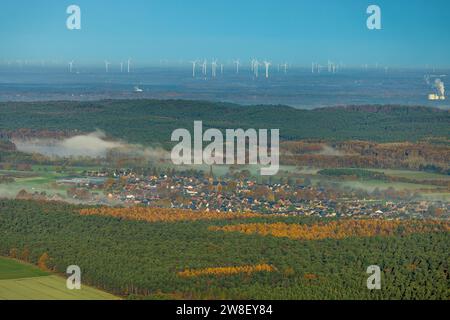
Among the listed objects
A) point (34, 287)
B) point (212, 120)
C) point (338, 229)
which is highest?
point (212, 120)

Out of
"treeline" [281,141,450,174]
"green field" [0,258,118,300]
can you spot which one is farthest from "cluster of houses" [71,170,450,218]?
"green field" [0,258,118,300]

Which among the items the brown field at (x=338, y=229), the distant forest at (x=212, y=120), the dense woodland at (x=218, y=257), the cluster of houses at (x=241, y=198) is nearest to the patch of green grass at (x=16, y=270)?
the dense woodland at (x=218, y=257)

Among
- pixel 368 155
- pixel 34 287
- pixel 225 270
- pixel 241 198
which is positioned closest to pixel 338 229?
pixel 225 270

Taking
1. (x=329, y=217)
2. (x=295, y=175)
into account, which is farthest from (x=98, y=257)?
(x=295, y=175)

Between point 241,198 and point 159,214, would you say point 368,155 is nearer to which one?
point 241,198

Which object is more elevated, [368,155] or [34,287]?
[34,287]

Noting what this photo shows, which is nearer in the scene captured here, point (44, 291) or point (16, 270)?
point (44, 291)
